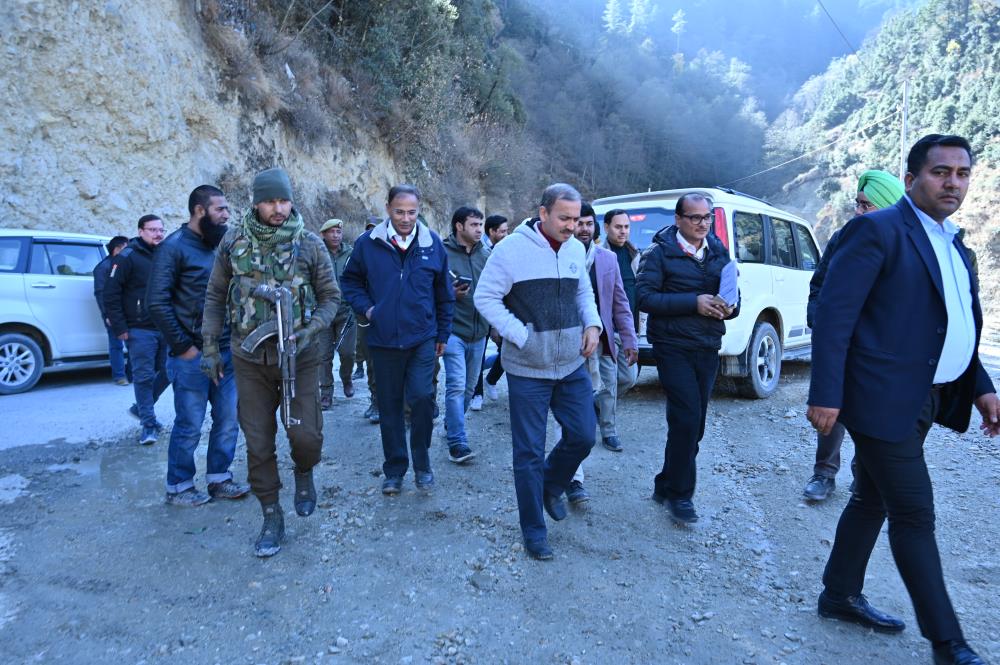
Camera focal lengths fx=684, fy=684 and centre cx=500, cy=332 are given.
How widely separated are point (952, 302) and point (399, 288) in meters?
3.00

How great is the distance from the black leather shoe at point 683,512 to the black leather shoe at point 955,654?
5.31ft

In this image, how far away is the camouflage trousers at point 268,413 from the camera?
3.63 m

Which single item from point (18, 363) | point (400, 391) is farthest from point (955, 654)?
point (18, 363)

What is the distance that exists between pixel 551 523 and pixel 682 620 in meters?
1.20

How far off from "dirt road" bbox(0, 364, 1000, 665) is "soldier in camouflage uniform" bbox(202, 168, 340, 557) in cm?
52

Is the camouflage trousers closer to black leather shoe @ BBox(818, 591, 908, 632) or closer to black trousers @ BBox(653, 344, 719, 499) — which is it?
black trousers @ BBox(653, 344, 719, 499)

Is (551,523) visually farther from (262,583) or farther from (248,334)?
(248,334)

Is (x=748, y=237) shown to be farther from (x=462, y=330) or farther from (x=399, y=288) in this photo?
(x=399, y=288)

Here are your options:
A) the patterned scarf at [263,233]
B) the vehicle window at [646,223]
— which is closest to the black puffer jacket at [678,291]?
the patterned scarf at [263,233]

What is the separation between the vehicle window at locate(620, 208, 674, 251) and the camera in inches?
277

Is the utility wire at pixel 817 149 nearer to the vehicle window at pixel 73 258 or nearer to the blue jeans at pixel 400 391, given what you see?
the vehicle window at pixel 73 258

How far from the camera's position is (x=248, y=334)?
3.55 m

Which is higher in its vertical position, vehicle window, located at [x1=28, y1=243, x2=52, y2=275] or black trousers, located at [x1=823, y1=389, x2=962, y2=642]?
vehicle window, located at [x1=28, y1=243, x2=52, y2=275]

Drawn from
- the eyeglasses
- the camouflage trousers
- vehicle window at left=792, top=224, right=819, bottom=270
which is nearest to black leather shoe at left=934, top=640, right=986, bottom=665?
the eyeglasses
